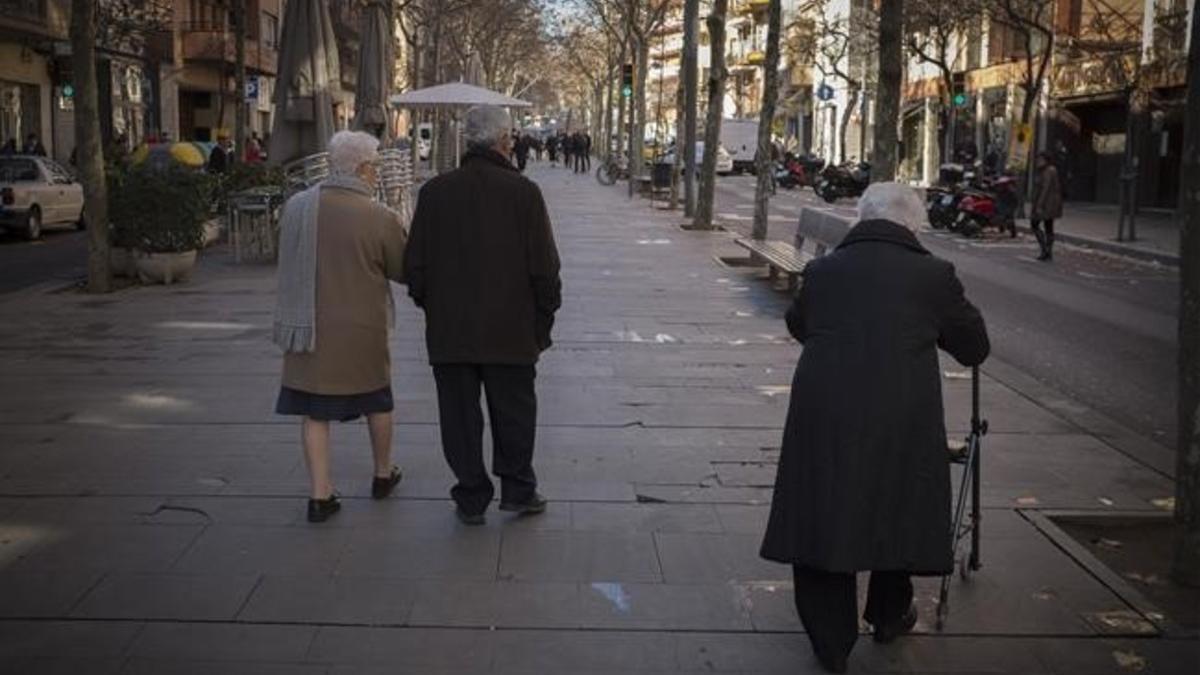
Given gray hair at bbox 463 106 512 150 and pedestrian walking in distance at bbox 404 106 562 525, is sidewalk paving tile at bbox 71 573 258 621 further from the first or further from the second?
gray hair at bbox 463 106 512 150

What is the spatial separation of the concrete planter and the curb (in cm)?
1488

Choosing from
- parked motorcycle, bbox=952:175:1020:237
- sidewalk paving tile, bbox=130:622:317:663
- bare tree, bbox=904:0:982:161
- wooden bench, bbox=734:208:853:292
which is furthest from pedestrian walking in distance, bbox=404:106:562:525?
bare tree, bbox=904:0:982:161

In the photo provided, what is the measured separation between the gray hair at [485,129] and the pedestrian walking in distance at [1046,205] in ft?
55.8

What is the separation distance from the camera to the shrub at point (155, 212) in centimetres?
1427

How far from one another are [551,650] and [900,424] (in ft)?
4.59

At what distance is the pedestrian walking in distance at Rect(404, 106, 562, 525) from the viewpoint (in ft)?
18.5

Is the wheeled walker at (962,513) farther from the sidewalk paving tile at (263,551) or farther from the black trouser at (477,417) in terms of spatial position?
the sidewalk paving tile at (263,551)

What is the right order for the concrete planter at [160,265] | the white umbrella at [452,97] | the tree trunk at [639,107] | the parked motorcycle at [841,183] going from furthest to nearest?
the tree trunk at [639,107]
the parked motorcycle at [841,183]
the white umbrella at [452,97]
the concrete planter at [160,265]

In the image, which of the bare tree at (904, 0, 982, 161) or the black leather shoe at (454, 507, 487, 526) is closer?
the black leather shoe at (454, 507, 487, 526)

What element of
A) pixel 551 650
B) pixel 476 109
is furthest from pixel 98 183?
pixel 551 650

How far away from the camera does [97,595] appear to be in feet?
16.1

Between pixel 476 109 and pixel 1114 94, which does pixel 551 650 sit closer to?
pixel 476 109

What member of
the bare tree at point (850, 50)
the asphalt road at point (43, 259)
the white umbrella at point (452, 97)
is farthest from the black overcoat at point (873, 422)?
the bare tree at point (850, 50)

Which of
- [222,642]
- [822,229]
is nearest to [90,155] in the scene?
[822,229]
